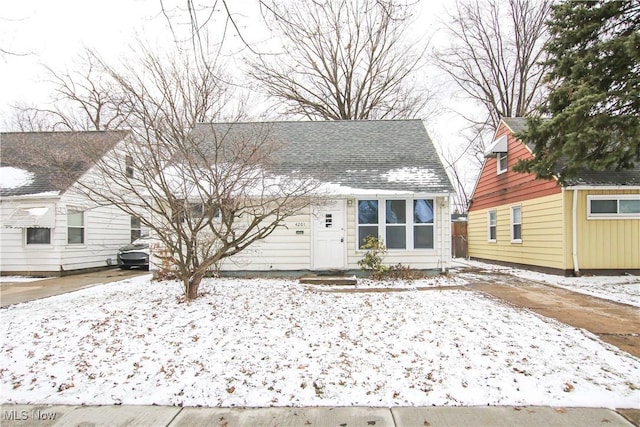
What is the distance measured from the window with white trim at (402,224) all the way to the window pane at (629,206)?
204 inches

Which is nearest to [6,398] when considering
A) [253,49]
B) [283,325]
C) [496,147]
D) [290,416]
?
[290,416]

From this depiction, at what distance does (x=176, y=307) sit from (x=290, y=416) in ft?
12.2

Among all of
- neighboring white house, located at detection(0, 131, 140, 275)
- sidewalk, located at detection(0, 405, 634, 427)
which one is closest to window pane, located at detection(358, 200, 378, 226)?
sidewalk, located at detection(0, 405, 634, 427)

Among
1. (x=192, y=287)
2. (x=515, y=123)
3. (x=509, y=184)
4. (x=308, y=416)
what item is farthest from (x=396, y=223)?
(x=308, y=416)

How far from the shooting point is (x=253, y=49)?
3.74 m

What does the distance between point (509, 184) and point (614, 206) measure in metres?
3.46

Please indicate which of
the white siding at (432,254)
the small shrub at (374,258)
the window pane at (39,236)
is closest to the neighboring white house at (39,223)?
the window pane at (39,236)

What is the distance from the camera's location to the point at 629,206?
10281 mm

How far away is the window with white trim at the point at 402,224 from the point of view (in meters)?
10.5

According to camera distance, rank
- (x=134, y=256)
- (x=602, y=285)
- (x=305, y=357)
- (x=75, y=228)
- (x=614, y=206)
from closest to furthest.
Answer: (x=305, y=357) < (x=602, y=285) < (x=614, y=206) < (x=75, y=228) < (x=134, y=256)

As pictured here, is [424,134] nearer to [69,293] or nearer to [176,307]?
[176,307]

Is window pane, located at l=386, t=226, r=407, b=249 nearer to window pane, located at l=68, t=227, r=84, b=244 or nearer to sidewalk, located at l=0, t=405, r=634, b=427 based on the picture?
sidewalk, located at l=0, t=405, r=634, b=427

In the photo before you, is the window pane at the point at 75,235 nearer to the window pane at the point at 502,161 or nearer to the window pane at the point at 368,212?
the window pane at the point at 368,212

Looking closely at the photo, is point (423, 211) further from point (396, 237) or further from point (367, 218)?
point (367, 218)
